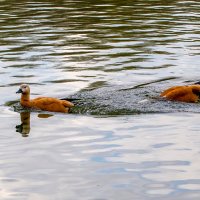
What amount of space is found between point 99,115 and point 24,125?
1.41 meters

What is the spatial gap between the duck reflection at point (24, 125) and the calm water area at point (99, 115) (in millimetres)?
19

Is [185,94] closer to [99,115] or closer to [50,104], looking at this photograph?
[99,115]

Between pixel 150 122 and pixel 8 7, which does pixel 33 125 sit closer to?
pixel 150 122

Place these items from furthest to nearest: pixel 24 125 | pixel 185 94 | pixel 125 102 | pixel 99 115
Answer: pixel 125 102 → pixel 185 94 → pixel 99 115 → pixel 24 125

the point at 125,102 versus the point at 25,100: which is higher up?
the point at 25,100

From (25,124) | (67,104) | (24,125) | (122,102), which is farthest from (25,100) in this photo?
(122,102)

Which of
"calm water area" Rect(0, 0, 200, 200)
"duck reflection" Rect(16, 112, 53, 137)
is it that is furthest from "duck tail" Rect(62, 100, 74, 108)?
"duck reflection" Rect(16, 112, 53, 137)

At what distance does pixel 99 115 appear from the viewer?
1305cm

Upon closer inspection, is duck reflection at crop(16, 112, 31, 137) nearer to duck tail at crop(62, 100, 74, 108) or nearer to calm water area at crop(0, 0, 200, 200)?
calm water area at crop(0, 0, 200, 200)

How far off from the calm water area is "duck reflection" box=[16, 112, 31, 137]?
0.7 inches

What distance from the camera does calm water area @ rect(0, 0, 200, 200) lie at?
30.9ft

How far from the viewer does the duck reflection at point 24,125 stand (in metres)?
12.2

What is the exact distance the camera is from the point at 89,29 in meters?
24.0

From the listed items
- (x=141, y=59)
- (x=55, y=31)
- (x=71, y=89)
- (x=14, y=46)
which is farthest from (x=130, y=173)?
(x=55, y=31)
